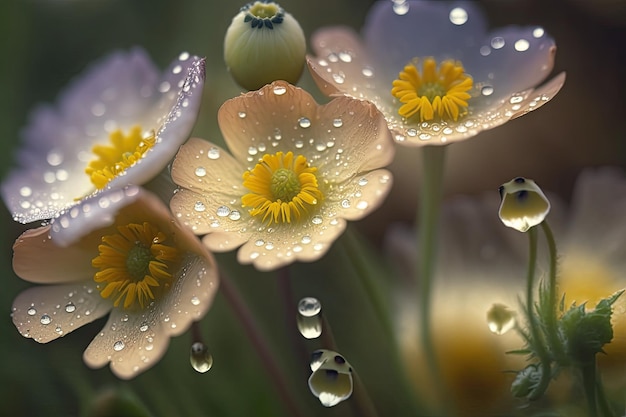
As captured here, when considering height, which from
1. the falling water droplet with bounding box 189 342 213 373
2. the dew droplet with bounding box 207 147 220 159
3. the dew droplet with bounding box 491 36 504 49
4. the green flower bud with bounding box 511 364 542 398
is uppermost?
the dew droplet with bounding box 491 36 504 49

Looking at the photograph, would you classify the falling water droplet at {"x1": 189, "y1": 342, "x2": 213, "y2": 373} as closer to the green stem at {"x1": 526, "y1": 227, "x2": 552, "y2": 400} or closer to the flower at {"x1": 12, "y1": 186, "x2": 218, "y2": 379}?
the flower at {"x1": 12, "y1": 186, "x2": 218, "y2": 379}

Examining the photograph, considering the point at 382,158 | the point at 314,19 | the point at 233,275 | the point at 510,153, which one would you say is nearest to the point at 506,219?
the point at 382,158

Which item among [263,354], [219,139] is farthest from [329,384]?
[219,139]

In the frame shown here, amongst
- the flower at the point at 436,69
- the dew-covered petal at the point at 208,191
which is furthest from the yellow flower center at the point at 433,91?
the dew-covered petal at the point at 208,191

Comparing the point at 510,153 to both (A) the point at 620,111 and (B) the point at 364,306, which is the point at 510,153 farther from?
(B) the point at 364,306

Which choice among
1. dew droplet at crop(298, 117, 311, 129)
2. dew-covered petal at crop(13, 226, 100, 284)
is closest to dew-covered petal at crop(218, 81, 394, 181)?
dew droplet at crop(298, 117, 311, 129)

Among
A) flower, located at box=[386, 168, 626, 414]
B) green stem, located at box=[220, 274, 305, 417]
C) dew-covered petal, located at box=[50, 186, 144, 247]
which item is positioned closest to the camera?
dew-covered petal, located at box=[50, 186, 144, 247]

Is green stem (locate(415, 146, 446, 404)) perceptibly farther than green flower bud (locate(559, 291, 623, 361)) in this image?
Yes

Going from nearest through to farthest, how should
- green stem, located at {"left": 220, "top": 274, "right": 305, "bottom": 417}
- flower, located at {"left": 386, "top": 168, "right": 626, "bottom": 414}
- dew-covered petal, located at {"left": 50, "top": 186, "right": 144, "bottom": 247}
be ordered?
dew-covered petal, located at {"left": 50, "top": 186, "right": 144, "bottom": 247}, green stem, located at {"left": 220, "top": 274, "right": 305, "bottom": 417}, flower, located at {"left": 386, "top": 168, "right": 626, "bottom": 414}
